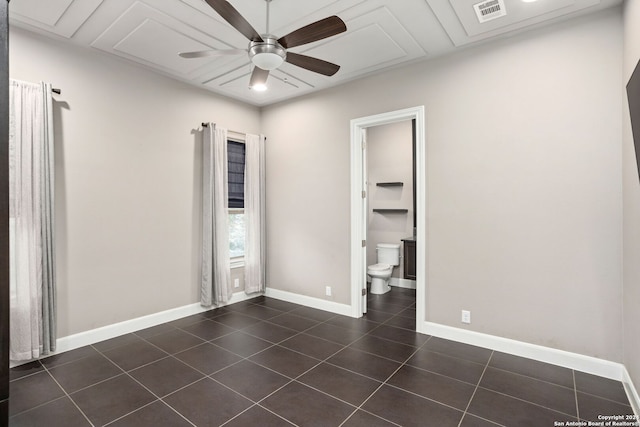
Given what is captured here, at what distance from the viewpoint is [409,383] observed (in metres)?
2.49

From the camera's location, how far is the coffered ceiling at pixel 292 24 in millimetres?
2514

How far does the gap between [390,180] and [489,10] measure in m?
3.29

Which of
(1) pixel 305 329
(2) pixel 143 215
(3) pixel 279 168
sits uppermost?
(3) pixel 279 168

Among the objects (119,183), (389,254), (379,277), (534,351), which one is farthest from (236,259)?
(534,351)

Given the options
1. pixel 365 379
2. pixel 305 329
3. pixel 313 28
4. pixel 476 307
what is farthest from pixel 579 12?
pixel 305 329

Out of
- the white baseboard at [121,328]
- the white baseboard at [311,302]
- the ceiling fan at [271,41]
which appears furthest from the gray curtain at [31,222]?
the white baseboard at [311,302]

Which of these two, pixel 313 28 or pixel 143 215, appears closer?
pixel 313 28

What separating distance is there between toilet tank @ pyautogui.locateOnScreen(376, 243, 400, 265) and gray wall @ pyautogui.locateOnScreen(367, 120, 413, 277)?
0.17 metres

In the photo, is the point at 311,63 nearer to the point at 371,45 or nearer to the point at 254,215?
the point at 371,45

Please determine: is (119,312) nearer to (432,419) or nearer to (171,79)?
(171,79)

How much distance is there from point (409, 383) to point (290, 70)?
335 cm

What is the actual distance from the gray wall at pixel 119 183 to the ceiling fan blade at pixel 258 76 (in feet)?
5.59

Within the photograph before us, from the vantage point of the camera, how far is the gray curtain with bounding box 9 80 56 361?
8.86 ft

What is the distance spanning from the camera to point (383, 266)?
5.18 metres
